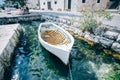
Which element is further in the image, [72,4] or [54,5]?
[54,5]

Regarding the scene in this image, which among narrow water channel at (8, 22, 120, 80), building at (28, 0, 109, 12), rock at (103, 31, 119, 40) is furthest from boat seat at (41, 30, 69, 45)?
building at (28, 0, 109, 12)

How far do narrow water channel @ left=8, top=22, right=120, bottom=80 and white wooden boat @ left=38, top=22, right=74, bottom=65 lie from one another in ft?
2.66

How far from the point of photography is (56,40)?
11.6 meters

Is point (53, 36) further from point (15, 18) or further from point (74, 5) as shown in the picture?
point (74, 5)

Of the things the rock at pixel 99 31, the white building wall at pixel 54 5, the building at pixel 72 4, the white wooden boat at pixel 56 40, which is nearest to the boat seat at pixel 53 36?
the white wooden boat at pixel 56 40

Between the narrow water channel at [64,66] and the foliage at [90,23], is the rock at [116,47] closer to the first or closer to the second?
the narrow water channel at [64,66]

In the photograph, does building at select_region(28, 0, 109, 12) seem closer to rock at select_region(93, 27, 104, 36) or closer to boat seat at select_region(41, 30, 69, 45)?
rock at select_region(93, 27, 104, 36)

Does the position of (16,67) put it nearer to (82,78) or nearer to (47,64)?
(47,64)

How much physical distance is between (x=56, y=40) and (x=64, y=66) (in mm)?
3002

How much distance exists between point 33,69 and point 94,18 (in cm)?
829

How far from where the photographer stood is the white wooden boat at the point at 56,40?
842 cm

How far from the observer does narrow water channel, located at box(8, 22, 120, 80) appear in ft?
27.5

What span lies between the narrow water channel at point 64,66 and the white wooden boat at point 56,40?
810 millimetres

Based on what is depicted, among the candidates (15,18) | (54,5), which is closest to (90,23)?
(15,18)
